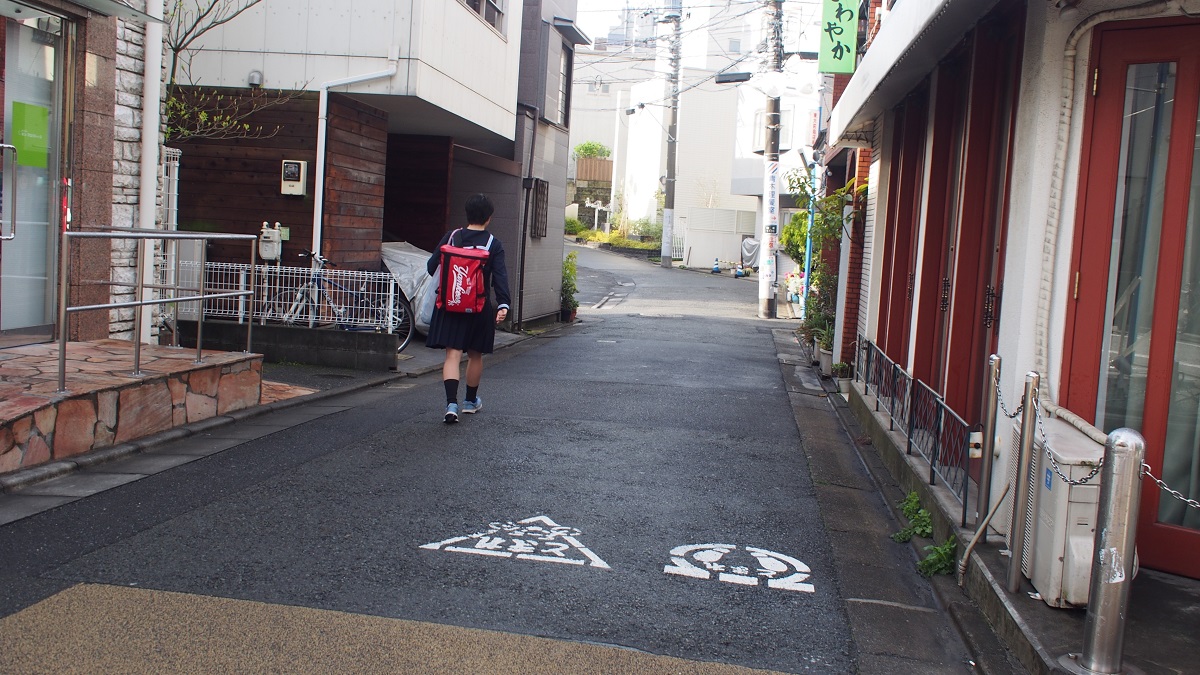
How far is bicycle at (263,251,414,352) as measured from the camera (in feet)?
38.7

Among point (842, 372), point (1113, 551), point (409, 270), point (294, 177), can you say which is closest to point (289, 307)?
point (294, 177)

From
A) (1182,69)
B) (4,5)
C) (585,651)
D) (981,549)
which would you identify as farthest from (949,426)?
(4,5)

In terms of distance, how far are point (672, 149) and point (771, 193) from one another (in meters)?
17.6

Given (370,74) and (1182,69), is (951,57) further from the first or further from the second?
(370,74)

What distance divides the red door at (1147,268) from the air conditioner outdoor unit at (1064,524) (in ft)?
2.46

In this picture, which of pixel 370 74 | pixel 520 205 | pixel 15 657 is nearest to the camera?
pixel 15 657

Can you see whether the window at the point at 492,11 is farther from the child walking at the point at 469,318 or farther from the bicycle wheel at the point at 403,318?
the child walking at the point at 469,318

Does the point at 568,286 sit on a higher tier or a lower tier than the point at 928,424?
higher

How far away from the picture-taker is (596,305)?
28250mm

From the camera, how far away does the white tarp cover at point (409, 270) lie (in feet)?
46.7

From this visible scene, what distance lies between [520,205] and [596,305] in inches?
389

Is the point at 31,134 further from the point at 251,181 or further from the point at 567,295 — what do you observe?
the point at 567,295

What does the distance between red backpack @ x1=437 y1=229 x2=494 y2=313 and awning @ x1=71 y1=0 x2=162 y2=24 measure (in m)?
3.02

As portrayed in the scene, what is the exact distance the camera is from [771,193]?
2761cm
